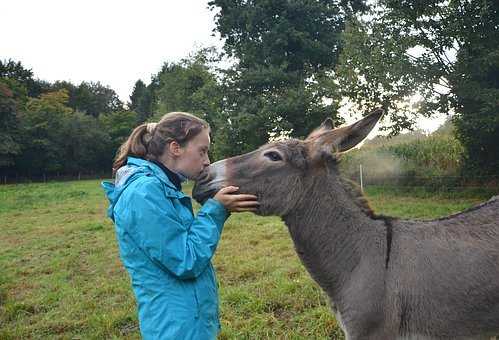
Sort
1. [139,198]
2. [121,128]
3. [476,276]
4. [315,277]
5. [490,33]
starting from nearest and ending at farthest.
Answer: [139,198]
[476,276]
[315,277]
[490,33]
[121,128]

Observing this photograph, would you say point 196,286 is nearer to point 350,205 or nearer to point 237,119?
A: point 350,205

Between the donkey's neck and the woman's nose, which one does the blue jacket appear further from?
the donkey's neck

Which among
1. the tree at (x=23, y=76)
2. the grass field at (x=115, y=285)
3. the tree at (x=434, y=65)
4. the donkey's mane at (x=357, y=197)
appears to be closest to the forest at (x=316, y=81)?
the tree at (x=434, y=65)

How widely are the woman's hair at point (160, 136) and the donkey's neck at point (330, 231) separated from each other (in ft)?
3.14

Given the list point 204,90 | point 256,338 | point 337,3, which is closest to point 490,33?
point 256,338

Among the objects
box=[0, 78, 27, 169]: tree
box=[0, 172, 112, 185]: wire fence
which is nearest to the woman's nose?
box=[0, 78, 27, 169]: tree

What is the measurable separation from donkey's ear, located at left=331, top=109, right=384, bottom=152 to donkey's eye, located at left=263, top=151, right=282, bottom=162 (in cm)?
40

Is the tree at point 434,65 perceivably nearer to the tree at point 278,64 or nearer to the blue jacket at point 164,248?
the tree at point 278,64

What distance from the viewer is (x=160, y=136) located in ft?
8.90

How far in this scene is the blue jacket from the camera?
2346 mm

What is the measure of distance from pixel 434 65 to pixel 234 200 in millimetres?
13777

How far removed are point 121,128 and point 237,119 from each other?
39320 mm

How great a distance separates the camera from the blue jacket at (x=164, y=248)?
7.70 ft

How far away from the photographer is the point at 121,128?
5878cm
